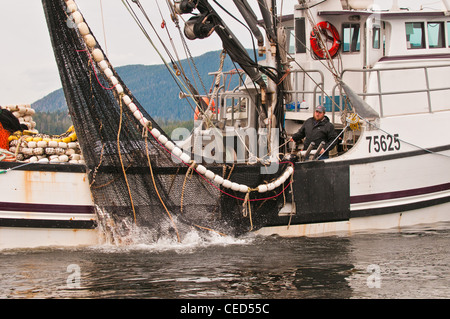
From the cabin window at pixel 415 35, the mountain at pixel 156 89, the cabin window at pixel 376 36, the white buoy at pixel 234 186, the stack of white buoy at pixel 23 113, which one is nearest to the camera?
the white buoy at pixel 234 186

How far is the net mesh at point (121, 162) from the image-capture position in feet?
27.9

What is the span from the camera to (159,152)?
343 inches

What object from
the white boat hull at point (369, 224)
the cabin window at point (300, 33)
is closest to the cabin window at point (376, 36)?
the cabin window at point (300, 33)

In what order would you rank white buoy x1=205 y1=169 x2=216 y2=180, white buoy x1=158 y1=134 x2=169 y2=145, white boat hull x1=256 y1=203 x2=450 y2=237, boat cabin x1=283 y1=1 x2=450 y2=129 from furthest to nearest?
1. boat cabin x1=283 y1=1 x2=450 y2=129
2. white boat hull x1=256 y1=203 x2=450 y2=237
3. white buoy x1=205 y1=169 x2=216 y2=180
4. white buoy x1=158 y1=134 x2=169 y2=145

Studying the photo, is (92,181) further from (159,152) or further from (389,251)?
(389,251)

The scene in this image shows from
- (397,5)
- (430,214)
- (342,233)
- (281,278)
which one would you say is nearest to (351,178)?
(342,233)

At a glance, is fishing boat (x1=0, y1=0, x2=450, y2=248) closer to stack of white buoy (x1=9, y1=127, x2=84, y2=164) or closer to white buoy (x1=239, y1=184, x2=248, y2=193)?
white buoy (x1=239, y1=184, x2=248, y2=193)

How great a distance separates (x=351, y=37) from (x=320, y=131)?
258 cm

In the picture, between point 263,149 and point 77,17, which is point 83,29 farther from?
point 263,149

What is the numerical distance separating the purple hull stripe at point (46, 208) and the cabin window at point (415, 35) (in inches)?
254

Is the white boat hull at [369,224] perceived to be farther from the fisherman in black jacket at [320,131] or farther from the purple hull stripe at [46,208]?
the purple hull stripe at [46,208]

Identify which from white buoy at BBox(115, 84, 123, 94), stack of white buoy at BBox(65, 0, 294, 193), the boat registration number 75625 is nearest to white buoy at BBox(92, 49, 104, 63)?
stack of white buoy at BBox(65, 0, 294, 193)

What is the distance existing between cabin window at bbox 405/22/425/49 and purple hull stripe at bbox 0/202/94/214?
6443 millimetres

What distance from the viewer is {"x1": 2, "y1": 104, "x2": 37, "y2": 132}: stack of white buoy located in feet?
30.6
